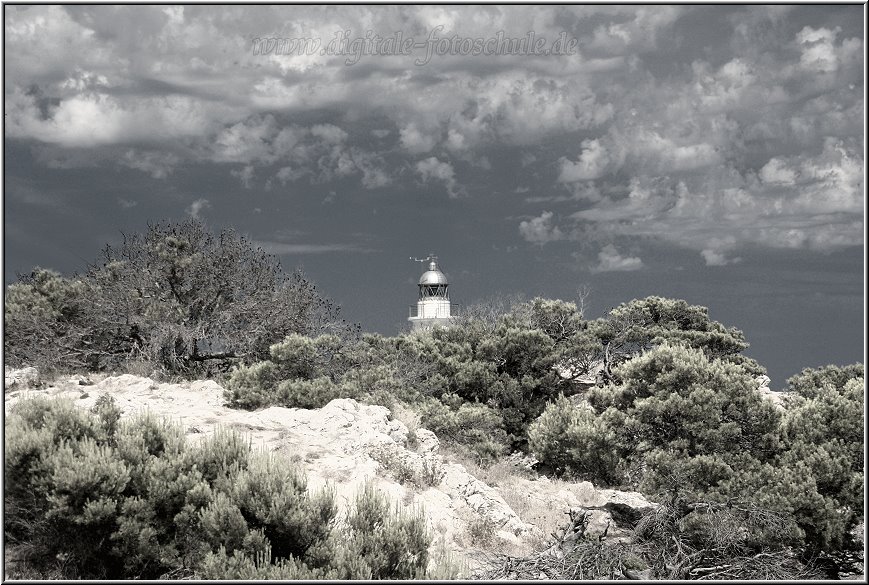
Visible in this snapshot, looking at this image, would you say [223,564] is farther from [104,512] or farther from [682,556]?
[682,556]

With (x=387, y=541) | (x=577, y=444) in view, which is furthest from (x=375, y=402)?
(x=387, y=541)

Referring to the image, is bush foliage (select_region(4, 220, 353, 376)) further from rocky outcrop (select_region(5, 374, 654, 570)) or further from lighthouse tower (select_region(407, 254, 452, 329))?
lighthouse tower (select_region(407, 254, 452, 329))

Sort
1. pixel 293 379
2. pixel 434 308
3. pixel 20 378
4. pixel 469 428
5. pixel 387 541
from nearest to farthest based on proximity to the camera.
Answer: pixel 387 541 < pixel 20 378 < pixel 293 379 < pixel 469 428 < pixel 434 308

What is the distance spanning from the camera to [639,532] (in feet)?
36.8

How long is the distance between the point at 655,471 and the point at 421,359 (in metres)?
12.0

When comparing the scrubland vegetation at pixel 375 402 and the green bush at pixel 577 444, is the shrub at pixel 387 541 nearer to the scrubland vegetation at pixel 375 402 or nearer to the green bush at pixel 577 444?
the scrubland vegetation at pixel 375 402

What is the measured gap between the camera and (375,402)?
1747 centimetres

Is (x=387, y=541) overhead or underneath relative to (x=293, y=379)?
underneath

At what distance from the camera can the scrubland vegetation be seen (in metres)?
7.76

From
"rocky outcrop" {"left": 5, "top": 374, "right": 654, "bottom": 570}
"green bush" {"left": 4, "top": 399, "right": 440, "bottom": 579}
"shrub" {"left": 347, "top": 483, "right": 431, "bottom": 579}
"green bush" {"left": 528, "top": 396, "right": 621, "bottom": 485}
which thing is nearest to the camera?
"green bush" {"left": 4, "top": 399, "right": 440, "bottom": 579}

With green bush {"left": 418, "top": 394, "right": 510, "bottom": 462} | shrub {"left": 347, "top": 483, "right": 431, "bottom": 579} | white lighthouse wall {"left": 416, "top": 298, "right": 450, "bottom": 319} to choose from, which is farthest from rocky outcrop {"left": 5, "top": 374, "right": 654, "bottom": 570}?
white lighthouse wall {"left": 416, "top": 298, "right": 450, "bottom": 319}

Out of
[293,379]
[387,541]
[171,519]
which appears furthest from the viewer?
[293,379]

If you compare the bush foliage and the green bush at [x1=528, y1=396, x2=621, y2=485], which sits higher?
the bush foliage

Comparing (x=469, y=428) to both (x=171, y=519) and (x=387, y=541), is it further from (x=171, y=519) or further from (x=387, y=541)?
(x=171, y=519)
